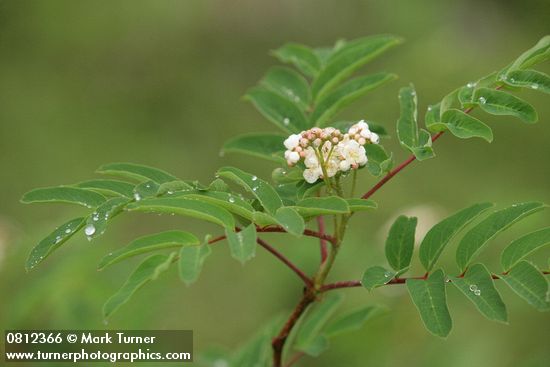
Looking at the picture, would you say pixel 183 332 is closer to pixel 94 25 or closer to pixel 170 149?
pixel 170 149

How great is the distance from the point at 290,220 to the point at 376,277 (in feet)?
0.65

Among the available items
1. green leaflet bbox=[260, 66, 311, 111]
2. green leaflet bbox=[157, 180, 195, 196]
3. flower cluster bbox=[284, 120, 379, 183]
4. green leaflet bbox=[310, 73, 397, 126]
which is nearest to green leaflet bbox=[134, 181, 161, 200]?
green leaflet bbox=[157, 180, 195, 196]

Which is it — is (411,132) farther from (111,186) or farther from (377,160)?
(111,186)

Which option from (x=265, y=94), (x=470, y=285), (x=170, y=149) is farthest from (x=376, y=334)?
(x=170, y=149)

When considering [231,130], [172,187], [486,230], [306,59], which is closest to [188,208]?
[172,187]

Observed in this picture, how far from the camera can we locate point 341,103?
1.46 metres

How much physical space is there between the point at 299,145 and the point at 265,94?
40 centimetres

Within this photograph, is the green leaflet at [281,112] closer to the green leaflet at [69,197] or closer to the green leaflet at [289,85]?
the green leaflet at [289,85]

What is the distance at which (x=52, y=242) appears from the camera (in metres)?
1.13

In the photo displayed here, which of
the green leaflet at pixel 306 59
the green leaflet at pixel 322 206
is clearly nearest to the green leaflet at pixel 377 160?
the green leaflet at pixel 322 206

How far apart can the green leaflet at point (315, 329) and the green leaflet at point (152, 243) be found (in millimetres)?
564

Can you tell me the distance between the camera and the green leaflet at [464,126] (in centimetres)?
116

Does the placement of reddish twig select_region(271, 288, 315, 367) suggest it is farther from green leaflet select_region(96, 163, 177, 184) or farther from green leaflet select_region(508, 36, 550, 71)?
green leaflet select_region(508, 36, 550, 71)

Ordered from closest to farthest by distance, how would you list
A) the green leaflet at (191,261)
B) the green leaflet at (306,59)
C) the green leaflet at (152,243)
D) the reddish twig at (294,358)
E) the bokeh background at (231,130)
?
1. the green leaflet at (191,261)
2. the green leaflet at (152,243)
3. the reddish twig at (294,358)
4. the green leaflet at (306,59)
5. the bokeh background at (231,130)
